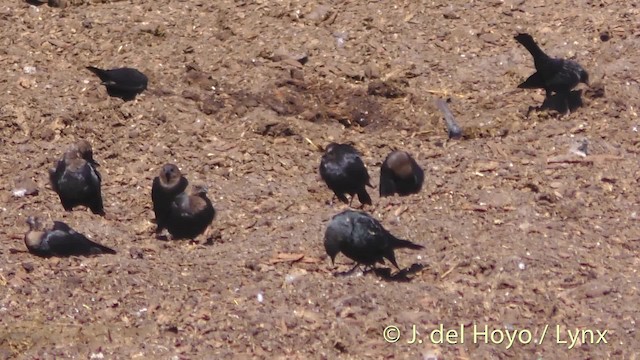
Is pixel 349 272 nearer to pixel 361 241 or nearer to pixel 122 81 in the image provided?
pixel 361 241

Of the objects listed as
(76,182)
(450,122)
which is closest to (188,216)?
(76,182)

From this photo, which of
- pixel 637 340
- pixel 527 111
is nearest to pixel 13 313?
pixel 637 340

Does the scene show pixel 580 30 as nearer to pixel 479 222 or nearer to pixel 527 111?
pixel 527 111

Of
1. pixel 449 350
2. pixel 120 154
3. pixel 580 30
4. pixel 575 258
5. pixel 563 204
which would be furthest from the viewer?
pixel 580 30

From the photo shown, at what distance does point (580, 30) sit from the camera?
9.00m

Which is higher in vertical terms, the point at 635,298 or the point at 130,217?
the point at 635,298

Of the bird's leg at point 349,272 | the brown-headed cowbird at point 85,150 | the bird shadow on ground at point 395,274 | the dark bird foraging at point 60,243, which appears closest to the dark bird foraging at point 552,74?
the bird shadow on ground at point 395,274

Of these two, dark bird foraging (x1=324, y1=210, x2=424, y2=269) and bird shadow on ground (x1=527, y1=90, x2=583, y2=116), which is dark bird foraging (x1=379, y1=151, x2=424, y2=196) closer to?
dark bird foraging (x1=324, y1=210, x2=424, y2=269)

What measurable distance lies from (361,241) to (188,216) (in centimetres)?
116

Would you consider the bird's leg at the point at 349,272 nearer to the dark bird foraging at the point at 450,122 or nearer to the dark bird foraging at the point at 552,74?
the dark bird foraging at the point at 450,122

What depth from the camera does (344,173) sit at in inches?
288

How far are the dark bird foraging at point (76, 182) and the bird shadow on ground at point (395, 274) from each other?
65.8 inches

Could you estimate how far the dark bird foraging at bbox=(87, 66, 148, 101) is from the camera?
27.1 feet

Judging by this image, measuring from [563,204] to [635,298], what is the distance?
97 cm
